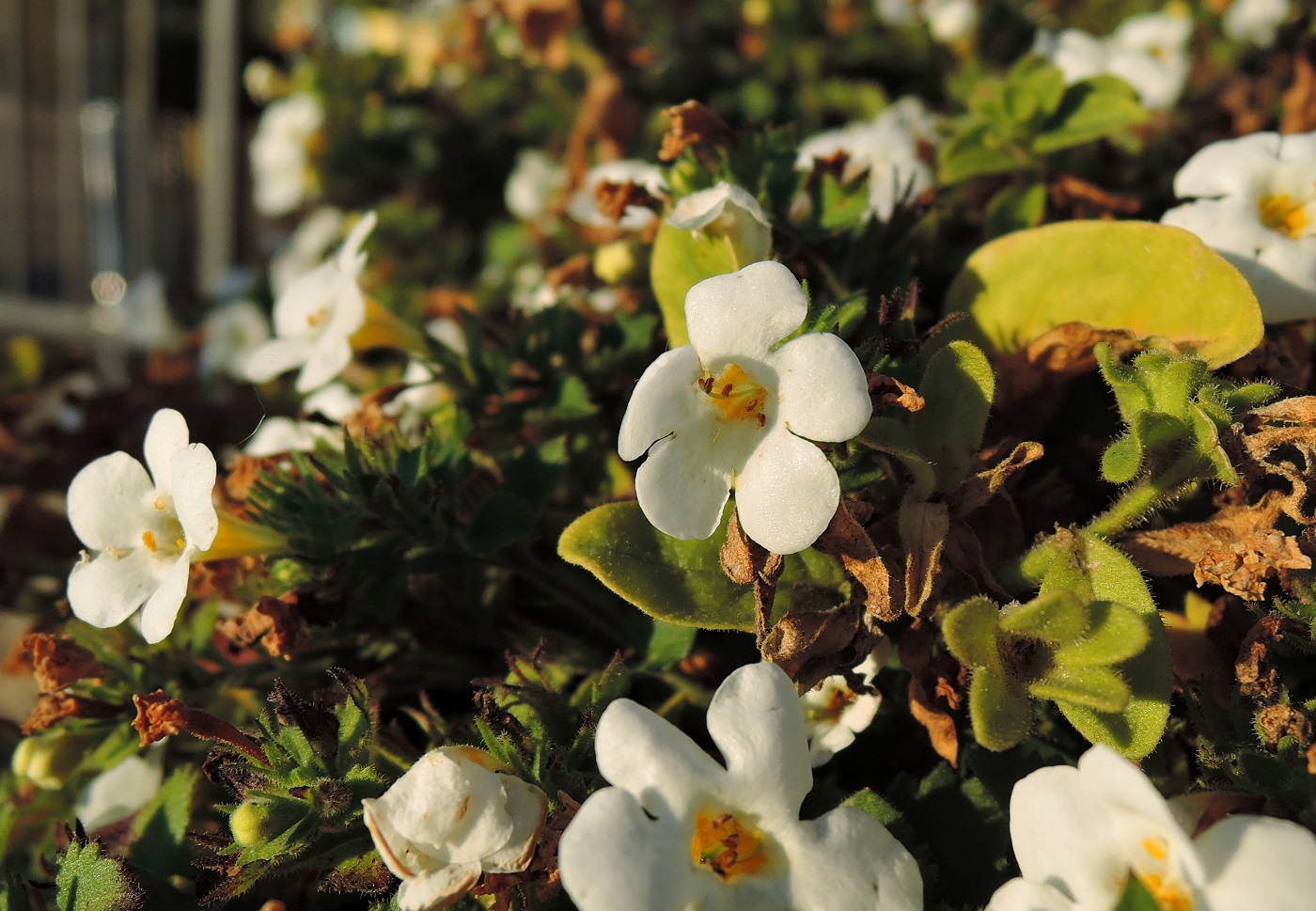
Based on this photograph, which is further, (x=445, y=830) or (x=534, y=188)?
(x=534, y=188)

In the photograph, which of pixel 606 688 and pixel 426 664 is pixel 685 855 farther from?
pixel 426 664

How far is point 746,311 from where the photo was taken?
655mm

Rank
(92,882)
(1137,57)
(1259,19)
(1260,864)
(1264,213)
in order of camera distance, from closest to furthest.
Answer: (1260,864)
(92,882)
(1264,213)
(1137,57)
(1259,19)

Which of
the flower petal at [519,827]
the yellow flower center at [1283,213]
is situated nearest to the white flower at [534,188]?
the yellow flower center at [1283,213]

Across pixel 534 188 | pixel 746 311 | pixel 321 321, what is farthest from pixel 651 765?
pixel 534 188

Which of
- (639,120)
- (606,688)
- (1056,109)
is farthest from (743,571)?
(639,120)

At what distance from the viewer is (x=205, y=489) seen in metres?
0.72

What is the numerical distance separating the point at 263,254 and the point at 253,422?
5.06ft

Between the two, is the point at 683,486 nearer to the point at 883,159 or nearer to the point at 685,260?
the point at 685,260

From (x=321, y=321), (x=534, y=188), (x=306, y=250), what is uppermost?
(x=321, y=321)

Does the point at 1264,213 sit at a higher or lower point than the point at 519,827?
higher

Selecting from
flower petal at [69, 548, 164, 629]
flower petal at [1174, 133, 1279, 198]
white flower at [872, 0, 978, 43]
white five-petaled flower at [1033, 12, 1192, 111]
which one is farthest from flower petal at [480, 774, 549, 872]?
white flower at [872, 0, 978, 43]

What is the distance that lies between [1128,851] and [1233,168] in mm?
587

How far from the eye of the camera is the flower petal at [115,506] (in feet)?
2.69
